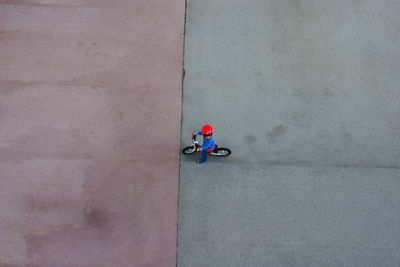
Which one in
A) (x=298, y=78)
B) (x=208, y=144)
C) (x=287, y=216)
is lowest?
(x=287, y=216)

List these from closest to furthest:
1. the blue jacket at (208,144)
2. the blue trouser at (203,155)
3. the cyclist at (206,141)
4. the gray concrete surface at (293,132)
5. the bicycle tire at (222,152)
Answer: the cyclist at (206,141) → the blue jacket at (208,144) → the gray concrete surface at (293,132) → the blue trouser at (203,155) → the bicycle tire at (222,152)

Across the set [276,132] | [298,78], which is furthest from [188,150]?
[298,78]

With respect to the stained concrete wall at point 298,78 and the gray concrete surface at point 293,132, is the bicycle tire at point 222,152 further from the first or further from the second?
the stained concrete wall at point 298,78

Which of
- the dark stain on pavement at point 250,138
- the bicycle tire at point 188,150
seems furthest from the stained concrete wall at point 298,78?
the bicycle tire at point 188,150

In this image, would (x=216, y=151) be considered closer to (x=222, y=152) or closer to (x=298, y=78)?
(x=222, y=152)

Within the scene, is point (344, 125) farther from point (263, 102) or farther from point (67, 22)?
point (67, 22)

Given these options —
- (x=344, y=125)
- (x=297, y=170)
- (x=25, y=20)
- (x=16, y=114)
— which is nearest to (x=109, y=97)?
(x=16, y=114)
